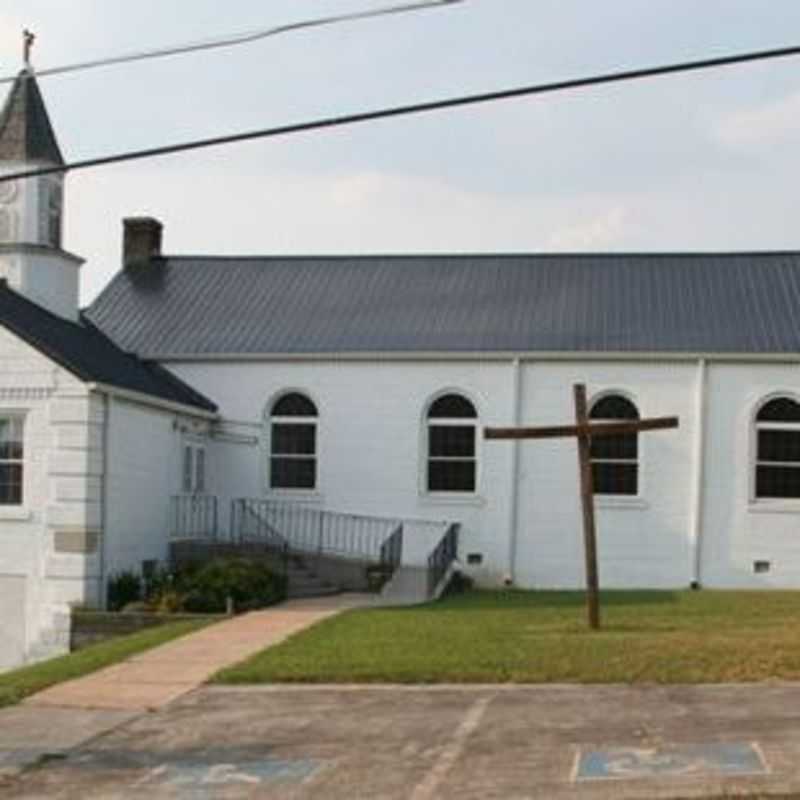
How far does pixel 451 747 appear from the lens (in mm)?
12352

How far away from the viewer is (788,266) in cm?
3534

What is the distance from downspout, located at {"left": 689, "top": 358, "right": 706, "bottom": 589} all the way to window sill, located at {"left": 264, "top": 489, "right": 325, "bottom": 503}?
24.8ft

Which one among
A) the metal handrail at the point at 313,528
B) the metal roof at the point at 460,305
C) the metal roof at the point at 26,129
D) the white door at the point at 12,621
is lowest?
the white door at the point at 12,621

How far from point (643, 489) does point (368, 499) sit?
5.60m


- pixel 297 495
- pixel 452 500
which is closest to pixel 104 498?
pixel 297 495

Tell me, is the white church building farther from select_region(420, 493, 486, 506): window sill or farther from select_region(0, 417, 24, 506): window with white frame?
select_region(0, 417, 24, 506): window with white frame

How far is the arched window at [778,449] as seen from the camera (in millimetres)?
31781

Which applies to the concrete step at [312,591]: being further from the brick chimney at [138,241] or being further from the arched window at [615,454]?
the brick chimney at [138,241]

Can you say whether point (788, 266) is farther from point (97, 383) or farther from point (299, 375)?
point (97, 383)

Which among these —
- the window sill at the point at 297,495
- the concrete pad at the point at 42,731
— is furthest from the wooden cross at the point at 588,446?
the window sill at the point at 297,495

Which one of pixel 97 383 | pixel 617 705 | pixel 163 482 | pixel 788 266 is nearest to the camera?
pixel 617 705

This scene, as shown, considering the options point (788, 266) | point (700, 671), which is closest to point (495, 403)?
point (788, 266)

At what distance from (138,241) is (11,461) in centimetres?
1306

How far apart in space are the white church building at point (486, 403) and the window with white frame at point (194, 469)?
9cm
